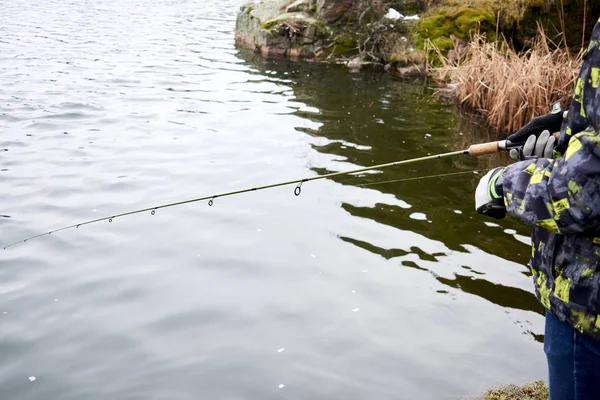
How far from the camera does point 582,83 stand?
1.86 meters

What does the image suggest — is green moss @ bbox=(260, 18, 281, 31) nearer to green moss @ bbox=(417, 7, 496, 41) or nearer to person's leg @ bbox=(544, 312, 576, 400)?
green moss @ bbox=(417, 7, 496, 41)

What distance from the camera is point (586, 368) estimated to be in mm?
1926

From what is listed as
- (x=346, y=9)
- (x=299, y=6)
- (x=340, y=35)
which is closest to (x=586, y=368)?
(x=340, y=35)

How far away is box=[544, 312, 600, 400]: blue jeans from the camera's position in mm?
1919

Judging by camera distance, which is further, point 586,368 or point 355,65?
point 355,65

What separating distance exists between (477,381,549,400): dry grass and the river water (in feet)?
0.46

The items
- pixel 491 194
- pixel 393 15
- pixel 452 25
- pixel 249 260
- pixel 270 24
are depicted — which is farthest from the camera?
pixel 270 24

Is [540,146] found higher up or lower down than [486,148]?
higher up

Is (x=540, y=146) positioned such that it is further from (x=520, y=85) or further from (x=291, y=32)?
(x=291, y=32)

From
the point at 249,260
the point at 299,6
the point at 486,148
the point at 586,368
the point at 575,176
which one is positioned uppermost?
the point at 299,6

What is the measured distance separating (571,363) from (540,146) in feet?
2.61

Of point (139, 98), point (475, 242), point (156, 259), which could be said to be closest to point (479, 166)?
point (475, 242)

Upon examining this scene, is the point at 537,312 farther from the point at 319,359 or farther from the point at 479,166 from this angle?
the point at 479,166

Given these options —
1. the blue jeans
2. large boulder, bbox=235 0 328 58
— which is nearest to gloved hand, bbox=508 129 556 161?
the blue jeans
